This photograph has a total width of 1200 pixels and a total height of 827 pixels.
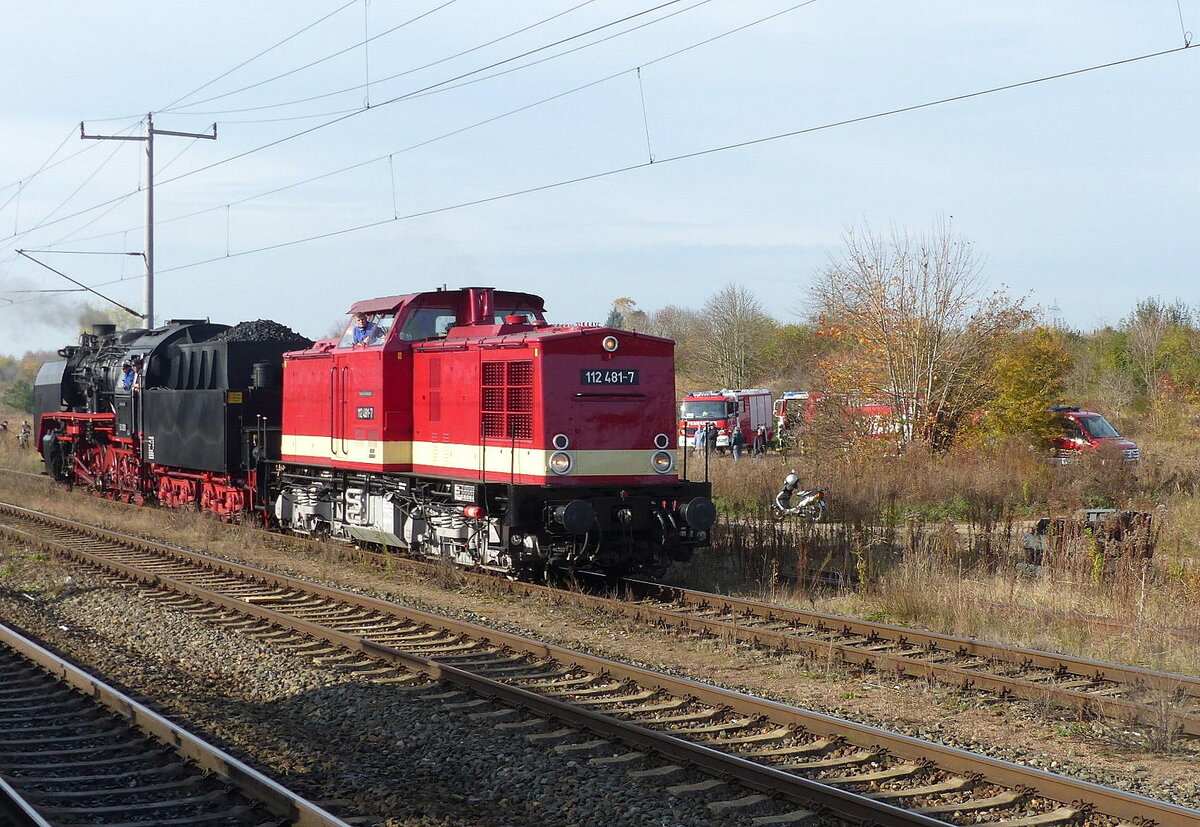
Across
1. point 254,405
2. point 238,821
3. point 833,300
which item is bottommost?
point 238,821

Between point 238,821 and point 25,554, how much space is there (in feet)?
40.9

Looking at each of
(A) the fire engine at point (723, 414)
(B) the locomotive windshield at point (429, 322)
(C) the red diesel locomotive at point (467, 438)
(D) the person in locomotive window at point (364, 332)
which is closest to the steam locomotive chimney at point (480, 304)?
(C) the red diesel locomotive at point (467, 438)

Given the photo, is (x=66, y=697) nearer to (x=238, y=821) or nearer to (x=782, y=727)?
(x=238, y=821)

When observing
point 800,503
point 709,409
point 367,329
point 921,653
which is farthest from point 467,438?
point 709,409

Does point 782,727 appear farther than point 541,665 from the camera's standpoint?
No

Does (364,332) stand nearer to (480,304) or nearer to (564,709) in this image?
(480,304)

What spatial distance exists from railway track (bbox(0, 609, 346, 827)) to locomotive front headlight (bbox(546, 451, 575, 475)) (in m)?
5.28

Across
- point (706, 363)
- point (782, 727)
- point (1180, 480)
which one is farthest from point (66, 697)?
point (706, 363)

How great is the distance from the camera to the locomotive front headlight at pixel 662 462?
1279 cm

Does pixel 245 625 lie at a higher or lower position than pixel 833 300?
lower

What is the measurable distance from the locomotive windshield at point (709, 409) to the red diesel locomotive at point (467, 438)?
22854 mm

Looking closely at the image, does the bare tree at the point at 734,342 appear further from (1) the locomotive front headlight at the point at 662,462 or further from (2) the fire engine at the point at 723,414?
(1) the locomotive front headlight at the point at 662,462

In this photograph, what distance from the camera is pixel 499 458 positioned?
12.7 meters

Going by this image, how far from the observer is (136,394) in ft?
71.3
